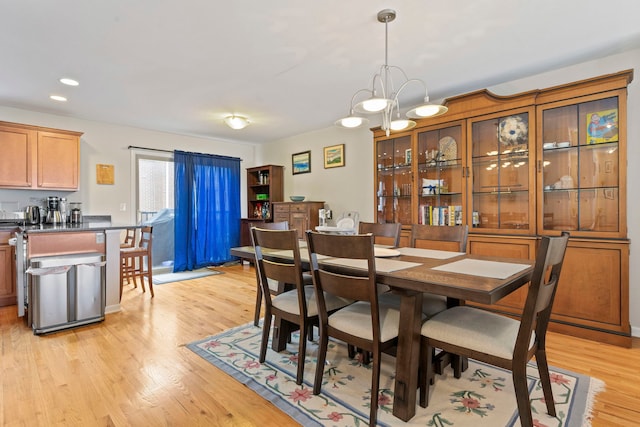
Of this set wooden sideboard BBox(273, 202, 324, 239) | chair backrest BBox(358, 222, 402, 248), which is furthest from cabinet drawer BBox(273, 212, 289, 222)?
chair backrest BBox(358, 222, 402, 248)

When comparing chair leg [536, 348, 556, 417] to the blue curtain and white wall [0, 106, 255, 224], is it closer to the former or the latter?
the blue curtain

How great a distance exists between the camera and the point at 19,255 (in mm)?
3166

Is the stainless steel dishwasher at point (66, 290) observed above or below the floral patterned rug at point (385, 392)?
above

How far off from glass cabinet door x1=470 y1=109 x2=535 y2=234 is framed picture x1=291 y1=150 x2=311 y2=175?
2.81m

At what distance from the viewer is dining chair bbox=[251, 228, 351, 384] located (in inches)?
74.4

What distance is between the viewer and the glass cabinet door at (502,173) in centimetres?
299

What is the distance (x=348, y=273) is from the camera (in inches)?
69.2

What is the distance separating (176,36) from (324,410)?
266 cm

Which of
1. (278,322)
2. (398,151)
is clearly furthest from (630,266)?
(278,322)

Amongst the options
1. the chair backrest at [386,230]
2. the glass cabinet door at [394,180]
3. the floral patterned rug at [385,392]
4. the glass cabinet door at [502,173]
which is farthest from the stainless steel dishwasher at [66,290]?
the glass cabinet door at [502,173]

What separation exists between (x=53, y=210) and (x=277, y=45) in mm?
3692

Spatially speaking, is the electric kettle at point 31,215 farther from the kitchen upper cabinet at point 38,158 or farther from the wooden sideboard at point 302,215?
the wooden sideboard at point 302,215

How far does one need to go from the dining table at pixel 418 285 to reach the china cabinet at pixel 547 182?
117cm

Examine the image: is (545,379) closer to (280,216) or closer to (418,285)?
(418,285)
